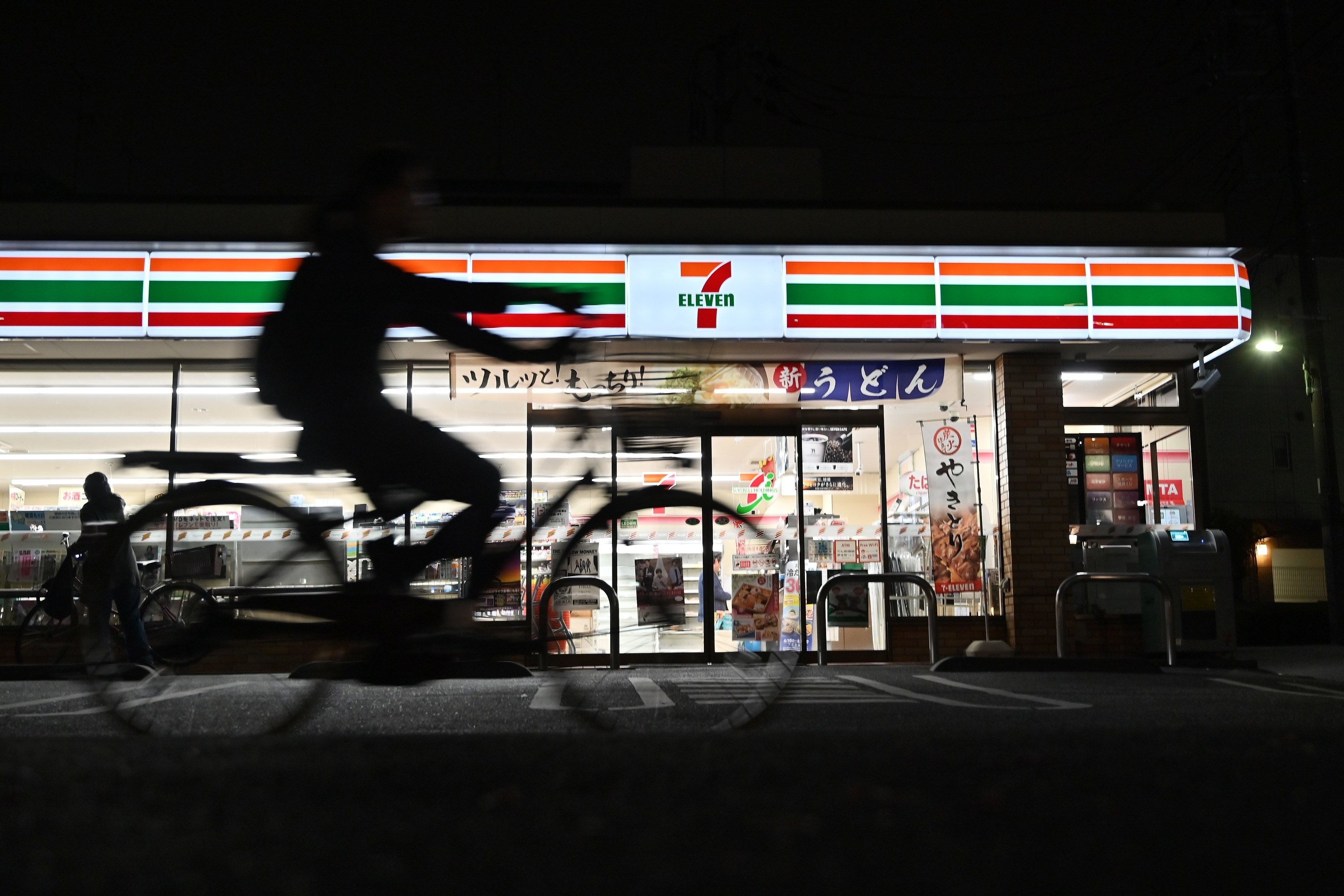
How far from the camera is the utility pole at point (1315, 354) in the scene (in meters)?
15.7

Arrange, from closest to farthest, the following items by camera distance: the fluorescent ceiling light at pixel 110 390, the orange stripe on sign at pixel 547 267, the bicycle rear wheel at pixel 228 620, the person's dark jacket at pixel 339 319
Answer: the person's dark jacket at pixel 339 319 < the bicycle rear wheel at pixel 228 620 < the orange stripe on sign at pixel 547 267 < the fluorescent ceiling light at pixel 110 390

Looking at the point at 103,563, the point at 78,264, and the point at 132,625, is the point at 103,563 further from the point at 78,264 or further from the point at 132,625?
the point at 78,264

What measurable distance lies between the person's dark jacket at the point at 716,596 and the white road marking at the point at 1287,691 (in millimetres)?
5294

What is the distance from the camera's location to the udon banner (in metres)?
11.7

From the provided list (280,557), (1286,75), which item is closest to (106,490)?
(280,557)

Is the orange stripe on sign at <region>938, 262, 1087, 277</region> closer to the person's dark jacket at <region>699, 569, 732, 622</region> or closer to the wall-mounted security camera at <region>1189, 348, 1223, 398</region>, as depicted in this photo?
the wall-mounted security camera at <region>1189, 348, 1223, 398</region>

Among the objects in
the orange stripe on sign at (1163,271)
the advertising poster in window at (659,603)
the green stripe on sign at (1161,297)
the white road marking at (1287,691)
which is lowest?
the white road marking at (1287,691)

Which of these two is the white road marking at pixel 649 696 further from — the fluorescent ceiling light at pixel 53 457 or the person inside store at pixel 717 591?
the fluorescent ceiling light at pixel 53 457

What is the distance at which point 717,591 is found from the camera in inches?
461

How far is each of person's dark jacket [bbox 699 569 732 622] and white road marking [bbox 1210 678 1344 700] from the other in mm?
5294

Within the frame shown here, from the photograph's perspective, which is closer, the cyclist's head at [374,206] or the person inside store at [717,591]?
the cyclist's head at [374,206]

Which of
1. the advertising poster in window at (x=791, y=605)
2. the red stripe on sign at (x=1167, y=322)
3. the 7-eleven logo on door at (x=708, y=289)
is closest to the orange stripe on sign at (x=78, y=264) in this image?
the 7-eleven logo on door at (x=708, y=289)

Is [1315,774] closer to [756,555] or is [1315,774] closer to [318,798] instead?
[318,798]

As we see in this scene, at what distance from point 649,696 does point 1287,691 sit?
3.34m
